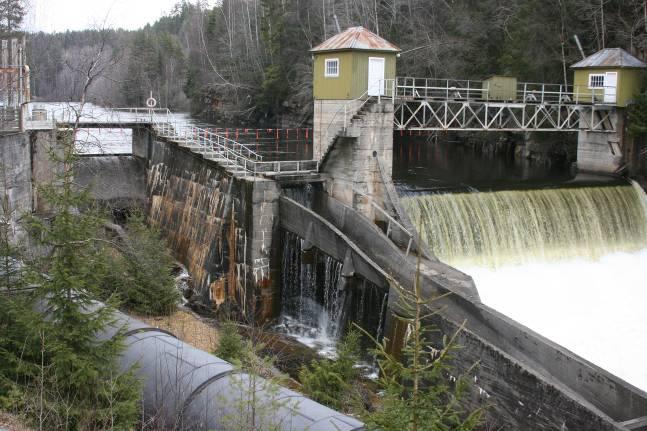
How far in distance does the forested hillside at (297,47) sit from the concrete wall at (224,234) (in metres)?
4.99

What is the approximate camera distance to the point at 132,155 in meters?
36.7

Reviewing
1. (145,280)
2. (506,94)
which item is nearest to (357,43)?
(506,94)

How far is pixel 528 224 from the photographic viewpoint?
27609 millimetres

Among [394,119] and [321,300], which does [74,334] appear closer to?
[321,300]

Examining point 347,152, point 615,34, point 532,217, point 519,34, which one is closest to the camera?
point 347,152

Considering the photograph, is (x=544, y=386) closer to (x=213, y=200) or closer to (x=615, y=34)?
(x=213, y=200)

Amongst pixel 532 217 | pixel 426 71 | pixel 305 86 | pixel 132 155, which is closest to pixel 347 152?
pixel 532 217

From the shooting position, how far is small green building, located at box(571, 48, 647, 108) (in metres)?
33.9

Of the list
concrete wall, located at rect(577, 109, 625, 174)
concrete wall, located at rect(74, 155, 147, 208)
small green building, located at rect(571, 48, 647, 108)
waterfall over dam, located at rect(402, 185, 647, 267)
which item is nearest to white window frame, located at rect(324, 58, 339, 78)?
waterfall over dam, located at rect(402, 185, 647, 267)

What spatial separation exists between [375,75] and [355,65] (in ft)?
2.92

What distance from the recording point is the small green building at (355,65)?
25688mm

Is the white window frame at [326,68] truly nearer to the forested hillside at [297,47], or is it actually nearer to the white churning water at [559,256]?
the white churning water at [559,256]

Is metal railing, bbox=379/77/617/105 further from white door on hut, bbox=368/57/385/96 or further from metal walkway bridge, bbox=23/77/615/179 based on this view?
white door on hut, bbox=368/57/385/96

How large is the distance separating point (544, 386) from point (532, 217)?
14.0 meters
